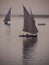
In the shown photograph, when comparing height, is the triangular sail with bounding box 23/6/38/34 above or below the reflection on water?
above

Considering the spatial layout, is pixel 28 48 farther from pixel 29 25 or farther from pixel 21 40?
pixel 29 25

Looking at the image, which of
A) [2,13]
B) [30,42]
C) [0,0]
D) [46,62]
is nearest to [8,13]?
[2,13]

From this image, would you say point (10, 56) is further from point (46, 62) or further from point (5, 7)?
point (5, 7)

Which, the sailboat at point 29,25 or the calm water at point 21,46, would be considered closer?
the calm water at point 21,46

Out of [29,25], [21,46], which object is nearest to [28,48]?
[21,46]

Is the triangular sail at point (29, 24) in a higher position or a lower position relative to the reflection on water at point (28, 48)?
higher

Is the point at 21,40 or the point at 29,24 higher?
the point at 29,24

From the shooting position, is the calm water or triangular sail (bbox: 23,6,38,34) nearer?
the calm water
